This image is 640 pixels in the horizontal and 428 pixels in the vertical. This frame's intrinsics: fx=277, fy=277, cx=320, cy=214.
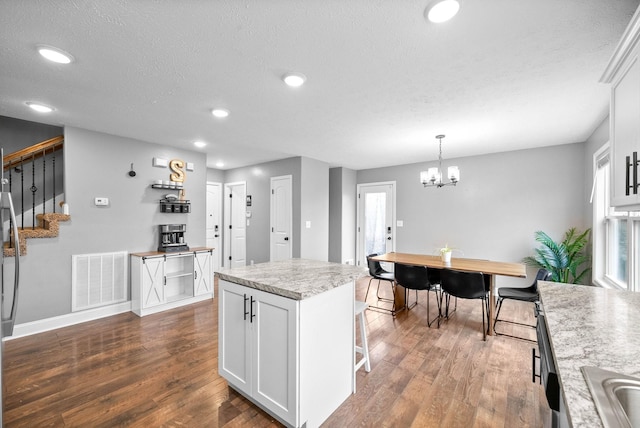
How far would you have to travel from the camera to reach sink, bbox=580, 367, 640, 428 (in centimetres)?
75

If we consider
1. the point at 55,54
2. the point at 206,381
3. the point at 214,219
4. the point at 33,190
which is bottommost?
the point at 206,381

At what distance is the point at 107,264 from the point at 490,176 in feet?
20.0

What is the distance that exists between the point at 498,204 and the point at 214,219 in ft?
18.8

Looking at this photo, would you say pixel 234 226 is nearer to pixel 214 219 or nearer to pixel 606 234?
pixel 214 219

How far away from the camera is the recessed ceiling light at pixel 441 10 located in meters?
1.41

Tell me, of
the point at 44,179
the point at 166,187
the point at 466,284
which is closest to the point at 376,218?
the point at 466,284

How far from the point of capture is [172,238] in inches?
166

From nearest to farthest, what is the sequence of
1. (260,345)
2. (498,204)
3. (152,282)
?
(260,345), (152,282), (498,204)

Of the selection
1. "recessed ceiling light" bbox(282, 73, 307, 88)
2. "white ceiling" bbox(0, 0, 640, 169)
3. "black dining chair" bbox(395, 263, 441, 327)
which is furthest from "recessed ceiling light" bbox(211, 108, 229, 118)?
"black dining chair" bbox(395, 263, 441, 327)

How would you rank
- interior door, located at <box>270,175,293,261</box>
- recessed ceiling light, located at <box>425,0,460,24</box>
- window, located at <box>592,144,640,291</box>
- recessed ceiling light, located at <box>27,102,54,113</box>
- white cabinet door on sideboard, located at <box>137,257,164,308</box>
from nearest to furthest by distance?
recessed ceiling light, located at <box>425,0,460,24</box> → recessed ceiling light, located at <box>27,102,54,113</box> → window, located at <box>592,144,640,291</box> → white cabinet door on sideboard, located at <box>137,257,164,308</box> → interior door, located at <box>270,175,293,261</box>

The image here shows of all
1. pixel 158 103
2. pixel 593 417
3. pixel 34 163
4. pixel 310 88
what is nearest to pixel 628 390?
pixel 593 417

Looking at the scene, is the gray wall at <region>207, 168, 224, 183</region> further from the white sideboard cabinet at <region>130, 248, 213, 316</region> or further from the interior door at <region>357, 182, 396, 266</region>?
the interior door at <region>357, 182, 396, 266</region>

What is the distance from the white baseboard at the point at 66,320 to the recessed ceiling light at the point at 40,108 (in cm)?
235

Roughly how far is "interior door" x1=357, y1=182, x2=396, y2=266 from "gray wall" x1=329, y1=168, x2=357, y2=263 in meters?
0.21
